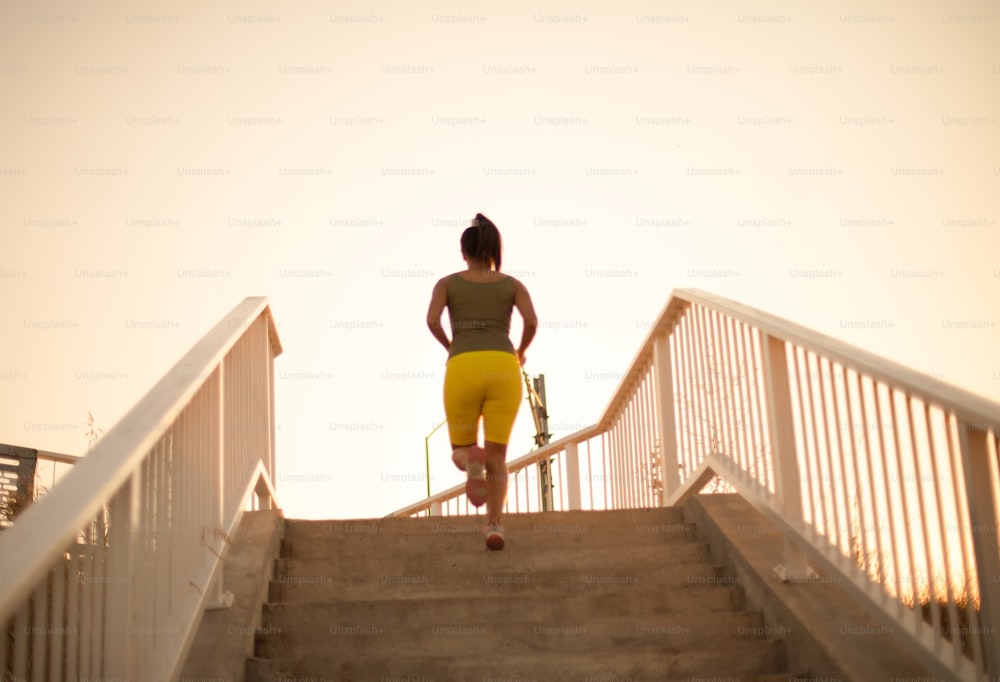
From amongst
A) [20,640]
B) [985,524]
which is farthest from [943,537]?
[20,640]

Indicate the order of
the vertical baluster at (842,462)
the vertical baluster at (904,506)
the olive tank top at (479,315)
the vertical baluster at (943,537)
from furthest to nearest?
the olive tank top at (479,315)
the vertical baluster at (842,462)
the vertical baluster at (904,506)
the vertical baluster at (943,537)

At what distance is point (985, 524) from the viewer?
8.46 ft

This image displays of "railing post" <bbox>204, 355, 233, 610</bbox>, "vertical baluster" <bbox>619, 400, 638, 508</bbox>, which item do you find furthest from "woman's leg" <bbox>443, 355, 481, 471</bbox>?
"vertical baluster" <bbox>619, 400, 638, 508</bbox>

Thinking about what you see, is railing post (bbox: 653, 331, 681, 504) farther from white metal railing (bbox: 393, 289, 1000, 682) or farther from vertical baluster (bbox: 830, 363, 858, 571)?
vertical baluster (bbox: 830, 363, 858, 571)

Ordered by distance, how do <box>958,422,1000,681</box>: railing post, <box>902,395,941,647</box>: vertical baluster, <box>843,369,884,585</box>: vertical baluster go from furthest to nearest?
<box>843,369,884,585</box>: vertical baluster < <box>902,395,941,647</box>: vertical baluster < <box>958,422,1000,681</box>: railing post

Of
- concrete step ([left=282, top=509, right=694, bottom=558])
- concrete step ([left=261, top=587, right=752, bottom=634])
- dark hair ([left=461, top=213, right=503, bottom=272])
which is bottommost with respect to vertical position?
concrete step ([left=261, top=587, right=752, bottom=634])

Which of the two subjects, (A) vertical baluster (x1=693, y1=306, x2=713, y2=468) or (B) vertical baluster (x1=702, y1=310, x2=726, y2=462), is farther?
(A) vertical baluster (x1=693, y1=306, x2=713, y2=468)

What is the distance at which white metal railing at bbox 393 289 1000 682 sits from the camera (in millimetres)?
2639

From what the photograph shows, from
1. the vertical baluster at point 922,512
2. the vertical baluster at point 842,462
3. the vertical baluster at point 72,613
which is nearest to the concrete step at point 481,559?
the vertical baluster at point 842,462

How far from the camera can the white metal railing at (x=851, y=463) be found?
264cm

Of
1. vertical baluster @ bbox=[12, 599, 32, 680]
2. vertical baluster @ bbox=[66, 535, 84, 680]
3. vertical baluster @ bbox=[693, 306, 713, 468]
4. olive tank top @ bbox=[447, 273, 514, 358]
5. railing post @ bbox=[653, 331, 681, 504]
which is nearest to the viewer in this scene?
vertical baluster @ bbox=[12, 599, 32, 680]

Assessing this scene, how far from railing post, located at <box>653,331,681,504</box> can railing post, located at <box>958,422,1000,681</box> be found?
3.26m

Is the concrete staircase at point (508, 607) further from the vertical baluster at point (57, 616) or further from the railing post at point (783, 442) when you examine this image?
the vertical baluster at point (57, 616)

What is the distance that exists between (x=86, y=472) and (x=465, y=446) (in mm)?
2727
